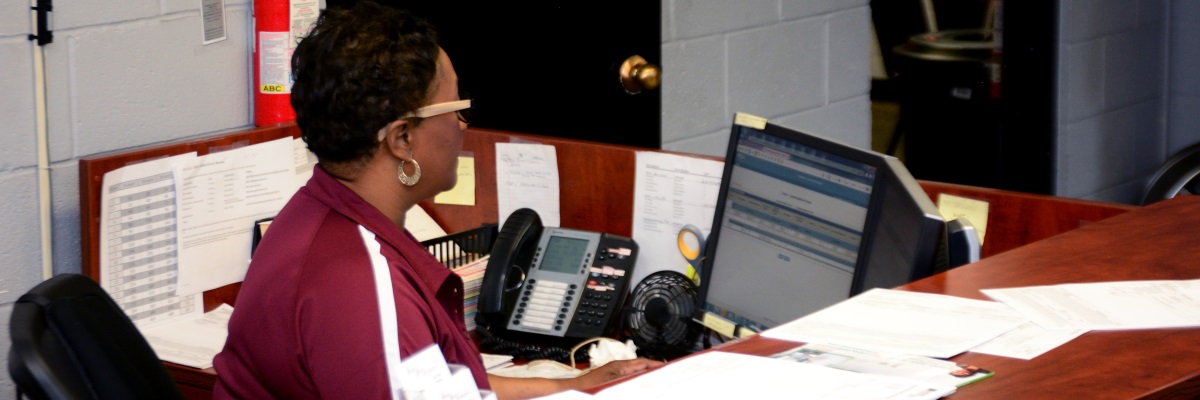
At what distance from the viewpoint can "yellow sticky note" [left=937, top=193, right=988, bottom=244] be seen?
1704 millimetres

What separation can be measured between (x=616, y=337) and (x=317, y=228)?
803 mm

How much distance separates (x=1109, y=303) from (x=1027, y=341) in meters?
0.13

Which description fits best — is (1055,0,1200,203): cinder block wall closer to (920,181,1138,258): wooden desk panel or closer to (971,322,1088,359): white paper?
(920,181,1138,258): wooden desk panel

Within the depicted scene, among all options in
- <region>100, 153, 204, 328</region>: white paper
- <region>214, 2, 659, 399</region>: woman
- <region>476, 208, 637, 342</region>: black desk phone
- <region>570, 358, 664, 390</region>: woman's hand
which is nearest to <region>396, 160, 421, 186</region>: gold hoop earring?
<region>214, 2, 659, 399</region>: woman

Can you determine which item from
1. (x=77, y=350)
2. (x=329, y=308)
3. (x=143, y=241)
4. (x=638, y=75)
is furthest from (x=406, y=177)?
(x=638, y=75)

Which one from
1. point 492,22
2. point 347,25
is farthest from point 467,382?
point 492,22

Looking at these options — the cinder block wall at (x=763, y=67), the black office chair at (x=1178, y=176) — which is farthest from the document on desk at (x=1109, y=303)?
the black office chair at (x=1178, y=176)

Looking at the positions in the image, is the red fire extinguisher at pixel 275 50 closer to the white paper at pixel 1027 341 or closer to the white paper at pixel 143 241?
the white paper at pixel 143 241

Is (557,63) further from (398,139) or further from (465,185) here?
(398,139)

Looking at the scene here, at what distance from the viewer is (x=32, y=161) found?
2014 mm

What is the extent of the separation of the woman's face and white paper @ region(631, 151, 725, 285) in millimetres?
585

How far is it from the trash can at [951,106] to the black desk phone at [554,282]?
1.98m

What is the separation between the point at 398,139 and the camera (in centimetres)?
140

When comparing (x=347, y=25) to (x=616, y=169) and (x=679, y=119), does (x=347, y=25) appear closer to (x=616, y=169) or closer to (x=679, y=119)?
(x=616, y=169)
